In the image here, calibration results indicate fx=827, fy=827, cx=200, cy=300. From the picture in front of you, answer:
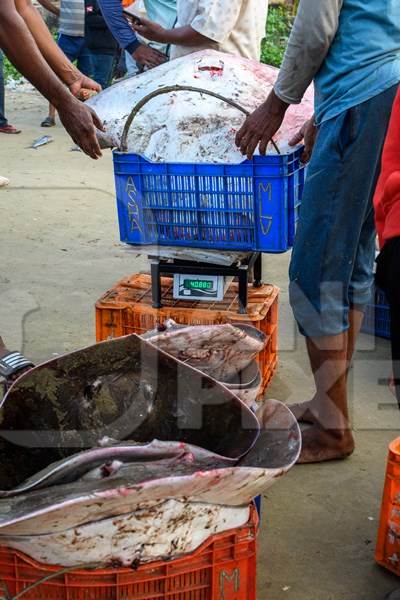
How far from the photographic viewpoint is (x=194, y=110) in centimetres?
352

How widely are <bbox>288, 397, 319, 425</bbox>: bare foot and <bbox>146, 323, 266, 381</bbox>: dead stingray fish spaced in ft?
2.27

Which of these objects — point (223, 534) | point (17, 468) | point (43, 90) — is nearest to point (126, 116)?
point (43, 90)

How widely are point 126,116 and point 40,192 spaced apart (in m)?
3.89

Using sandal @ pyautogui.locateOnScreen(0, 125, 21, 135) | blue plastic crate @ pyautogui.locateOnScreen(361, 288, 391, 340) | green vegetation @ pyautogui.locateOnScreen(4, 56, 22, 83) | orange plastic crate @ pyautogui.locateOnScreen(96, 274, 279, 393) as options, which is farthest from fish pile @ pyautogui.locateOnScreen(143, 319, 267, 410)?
green vegetation @ pyautogui.locateOnScreen(4, 56, 22, 83)

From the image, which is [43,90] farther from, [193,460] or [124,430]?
[193,460]

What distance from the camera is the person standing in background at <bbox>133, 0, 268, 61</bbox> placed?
4.21 meters

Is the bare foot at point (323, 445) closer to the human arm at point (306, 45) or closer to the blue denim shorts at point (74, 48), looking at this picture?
the human arm at point (306, 45)

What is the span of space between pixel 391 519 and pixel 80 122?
1864 millimetres

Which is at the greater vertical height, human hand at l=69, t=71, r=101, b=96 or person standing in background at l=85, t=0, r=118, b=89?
human hand at l=69, t=71, r=101, b=96

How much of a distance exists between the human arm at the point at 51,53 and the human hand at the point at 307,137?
1.07 metres

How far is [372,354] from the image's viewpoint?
4.35 meters

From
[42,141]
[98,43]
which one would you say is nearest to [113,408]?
[42,141]

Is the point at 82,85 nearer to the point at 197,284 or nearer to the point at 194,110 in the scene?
the point at 194,110

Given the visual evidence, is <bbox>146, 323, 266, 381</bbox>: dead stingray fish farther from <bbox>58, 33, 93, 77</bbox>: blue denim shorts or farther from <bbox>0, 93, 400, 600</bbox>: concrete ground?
<bbox>58, 33, 93, 77</bbox>: blue denim shorts
